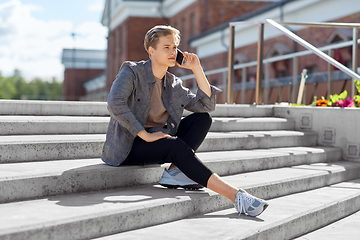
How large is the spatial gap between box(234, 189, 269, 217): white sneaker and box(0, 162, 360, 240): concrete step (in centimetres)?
6

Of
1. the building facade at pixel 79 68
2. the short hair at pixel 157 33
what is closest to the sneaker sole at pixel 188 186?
the short hair at pixel 157 33

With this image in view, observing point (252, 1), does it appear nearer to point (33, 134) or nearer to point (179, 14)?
point (179, 14)

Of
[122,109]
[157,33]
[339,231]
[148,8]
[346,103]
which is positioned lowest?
[339,231]

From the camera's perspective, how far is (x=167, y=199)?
113 inches

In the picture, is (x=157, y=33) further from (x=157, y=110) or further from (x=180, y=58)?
(x=157, y=110)

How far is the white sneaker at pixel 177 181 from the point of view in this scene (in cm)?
318

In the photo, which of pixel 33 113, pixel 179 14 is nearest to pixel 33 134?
pixel 33 113

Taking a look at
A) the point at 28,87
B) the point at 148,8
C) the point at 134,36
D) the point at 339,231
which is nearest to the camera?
the point at 339,231

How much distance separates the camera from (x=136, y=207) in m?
2.63

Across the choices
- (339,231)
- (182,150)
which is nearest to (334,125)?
(339,231)

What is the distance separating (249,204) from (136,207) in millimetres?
762

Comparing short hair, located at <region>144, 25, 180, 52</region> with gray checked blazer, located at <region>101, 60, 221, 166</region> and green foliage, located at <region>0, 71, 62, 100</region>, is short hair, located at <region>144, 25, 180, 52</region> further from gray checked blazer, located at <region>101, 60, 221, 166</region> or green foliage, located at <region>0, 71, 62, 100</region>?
green foliage, located at <region>0, 71, 62, 100</region>

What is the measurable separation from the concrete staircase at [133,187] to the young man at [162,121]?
12 cm

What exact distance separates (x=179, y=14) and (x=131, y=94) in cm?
2454
